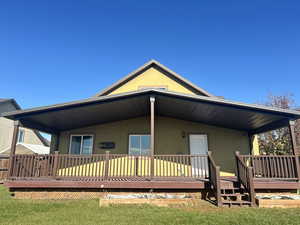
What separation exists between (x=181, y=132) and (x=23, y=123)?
742cm

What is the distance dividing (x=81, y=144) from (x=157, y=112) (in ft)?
15.0

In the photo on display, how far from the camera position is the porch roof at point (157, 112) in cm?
696

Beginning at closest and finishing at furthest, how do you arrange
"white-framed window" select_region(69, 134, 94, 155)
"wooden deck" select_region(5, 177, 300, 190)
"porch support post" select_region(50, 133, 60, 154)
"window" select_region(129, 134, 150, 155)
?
"wooden deck" select_region(5, 177, 300, 190) → "window" select_region(129, 134, 150, 155) → "white-framed window" select_region(69, 134, 94, 155) → "porch support post" select_region(50, 133, 60, 154)

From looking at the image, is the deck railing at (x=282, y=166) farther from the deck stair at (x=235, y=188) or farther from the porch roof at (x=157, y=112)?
the porch roof at (x=157, y=112)

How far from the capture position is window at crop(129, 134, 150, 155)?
9.37 meters

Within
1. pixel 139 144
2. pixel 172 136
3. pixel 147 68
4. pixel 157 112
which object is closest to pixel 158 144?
pixel 172 136

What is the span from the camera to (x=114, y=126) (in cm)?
982

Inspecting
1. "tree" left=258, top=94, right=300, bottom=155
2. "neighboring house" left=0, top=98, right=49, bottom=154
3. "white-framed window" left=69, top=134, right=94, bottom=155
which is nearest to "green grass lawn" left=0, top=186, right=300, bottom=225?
"white-framed window" left=69, top=134, right=94, bottom=155

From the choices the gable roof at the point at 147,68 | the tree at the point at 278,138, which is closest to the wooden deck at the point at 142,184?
the gable roof at the point at 147,68

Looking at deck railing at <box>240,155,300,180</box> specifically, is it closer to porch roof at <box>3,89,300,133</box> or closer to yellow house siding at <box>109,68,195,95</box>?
porch roof at <box>3,89,300,133</box>

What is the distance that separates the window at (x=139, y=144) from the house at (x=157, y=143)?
0.18ft

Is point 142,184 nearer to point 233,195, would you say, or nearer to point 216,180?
point 216,180

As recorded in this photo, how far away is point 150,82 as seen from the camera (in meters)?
12.1

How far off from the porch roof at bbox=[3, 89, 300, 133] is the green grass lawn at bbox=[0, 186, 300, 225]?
3.37m
